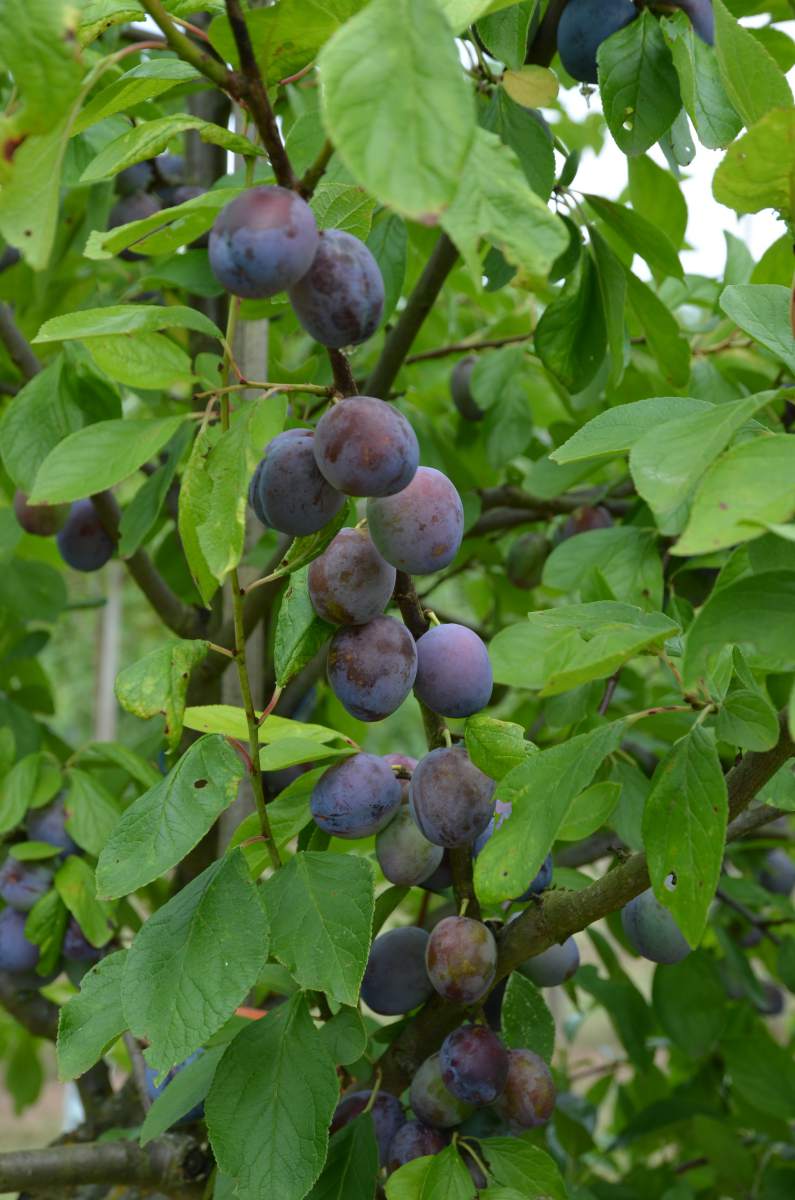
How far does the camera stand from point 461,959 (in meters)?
0.68

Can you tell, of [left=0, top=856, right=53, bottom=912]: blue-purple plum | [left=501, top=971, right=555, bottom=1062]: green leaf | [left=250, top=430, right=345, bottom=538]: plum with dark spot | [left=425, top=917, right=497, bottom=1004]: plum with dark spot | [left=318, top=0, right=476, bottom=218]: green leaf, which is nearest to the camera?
[left=318, top=0, right=476, bottom=218]: green leaf

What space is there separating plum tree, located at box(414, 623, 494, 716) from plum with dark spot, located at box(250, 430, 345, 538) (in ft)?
0.35

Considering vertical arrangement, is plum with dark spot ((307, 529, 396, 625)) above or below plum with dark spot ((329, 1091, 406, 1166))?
above

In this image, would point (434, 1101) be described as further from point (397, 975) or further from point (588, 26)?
point (588, 26)

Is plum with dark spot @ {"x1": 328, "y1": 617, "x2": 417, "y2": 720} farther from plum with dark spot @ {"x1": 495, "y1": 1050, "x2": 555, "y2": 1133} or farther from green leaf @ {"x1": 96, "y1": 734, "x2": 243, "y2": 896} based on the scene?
plum with dark spot @ {"x1": 495, "y1": 1050, "x2": 555, "y2": 1133}

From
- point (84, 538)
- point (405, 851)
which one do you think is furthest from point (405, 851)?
point (84, 538)

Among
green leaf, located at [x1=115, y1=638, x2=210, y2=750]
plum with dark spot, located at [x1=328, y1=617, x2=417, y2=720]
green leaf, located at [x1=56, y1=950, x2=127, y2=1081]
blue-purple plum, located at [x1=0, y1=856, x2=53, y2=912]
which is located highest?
green leaf, located at [x1=115, y1=638, x2=210, y2=750]

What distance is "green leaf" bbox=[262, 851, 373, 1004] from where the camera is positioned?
23.5 inches

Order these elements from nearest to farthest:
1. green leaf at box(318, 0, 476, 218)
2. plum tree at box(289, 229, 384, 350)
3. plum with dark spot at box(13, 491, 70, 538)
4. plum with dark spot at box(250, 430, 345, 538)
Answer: green leaf at box(318, 0, 476, 218), plum tree at box(289, 229, 384, 350), plum with dark spot at box(250, 430, 345, 538), plum with dark spot at box(13, 491, 70, 538)

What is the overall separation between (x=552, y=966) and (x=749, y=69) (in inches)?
21.9

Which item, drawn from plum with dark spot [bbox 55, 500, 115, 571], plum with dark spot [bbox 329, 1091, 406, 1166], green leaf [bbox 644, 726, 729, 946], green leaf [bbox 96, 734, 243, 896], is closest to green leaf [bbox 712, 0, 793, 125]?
green leaf [bbox 644, 726, 729, 946]

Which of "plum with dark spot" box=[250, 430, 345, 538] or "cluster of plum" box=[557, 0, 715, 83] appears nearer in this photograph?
"plum with dark spot" box=[250, 430, 345, 538]

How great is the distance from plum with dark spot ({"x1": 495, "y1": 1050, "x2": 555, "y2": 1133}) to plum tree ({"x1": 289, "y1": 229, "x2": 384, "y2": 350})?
480 millimetres

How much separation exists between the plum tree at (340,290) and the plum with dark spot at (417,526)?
109 mm
